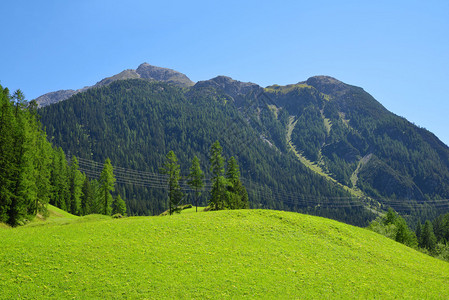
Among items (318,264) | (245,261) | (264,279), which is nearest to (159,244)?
(245,261)

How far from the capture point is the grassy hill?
21.0 meters

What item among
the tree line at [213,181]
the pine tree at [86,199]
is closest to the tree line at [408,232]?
the tree line at [213,181]

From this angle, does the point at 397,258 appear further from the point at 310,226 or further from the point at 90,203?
the point at 90,203

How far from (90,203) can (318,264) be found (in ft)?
291

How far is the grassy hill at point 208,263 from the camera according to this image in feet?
68.8

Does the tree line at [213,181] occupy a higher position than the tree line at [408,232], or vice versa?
the tree line at [213,181]

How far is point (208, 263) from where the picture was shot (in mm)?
25797

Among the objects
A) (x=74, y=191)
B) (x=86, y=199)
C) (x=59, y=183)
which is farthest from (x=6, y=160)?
(x=86, y=199)

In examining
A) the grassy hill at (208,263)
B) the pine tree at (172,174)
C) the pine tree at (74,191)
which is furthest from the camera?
the pine tree at (74,191)

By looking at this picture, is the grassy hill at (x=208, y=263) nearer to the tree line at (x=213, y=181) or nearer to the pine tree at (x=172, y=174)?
the pine tree at (x=172, y=174)

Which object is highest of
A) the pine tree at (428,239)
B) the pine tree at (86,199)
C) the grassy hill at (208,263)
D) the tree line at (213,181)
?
the tree line at (213,181)

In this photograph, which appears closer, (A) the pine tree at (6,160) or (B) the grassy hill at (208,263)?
(B) the grassy hill at (208,263)

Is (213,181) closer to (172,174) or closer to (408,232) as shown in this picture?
(172,174)

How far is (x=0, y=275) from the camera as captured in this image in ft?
66.1
